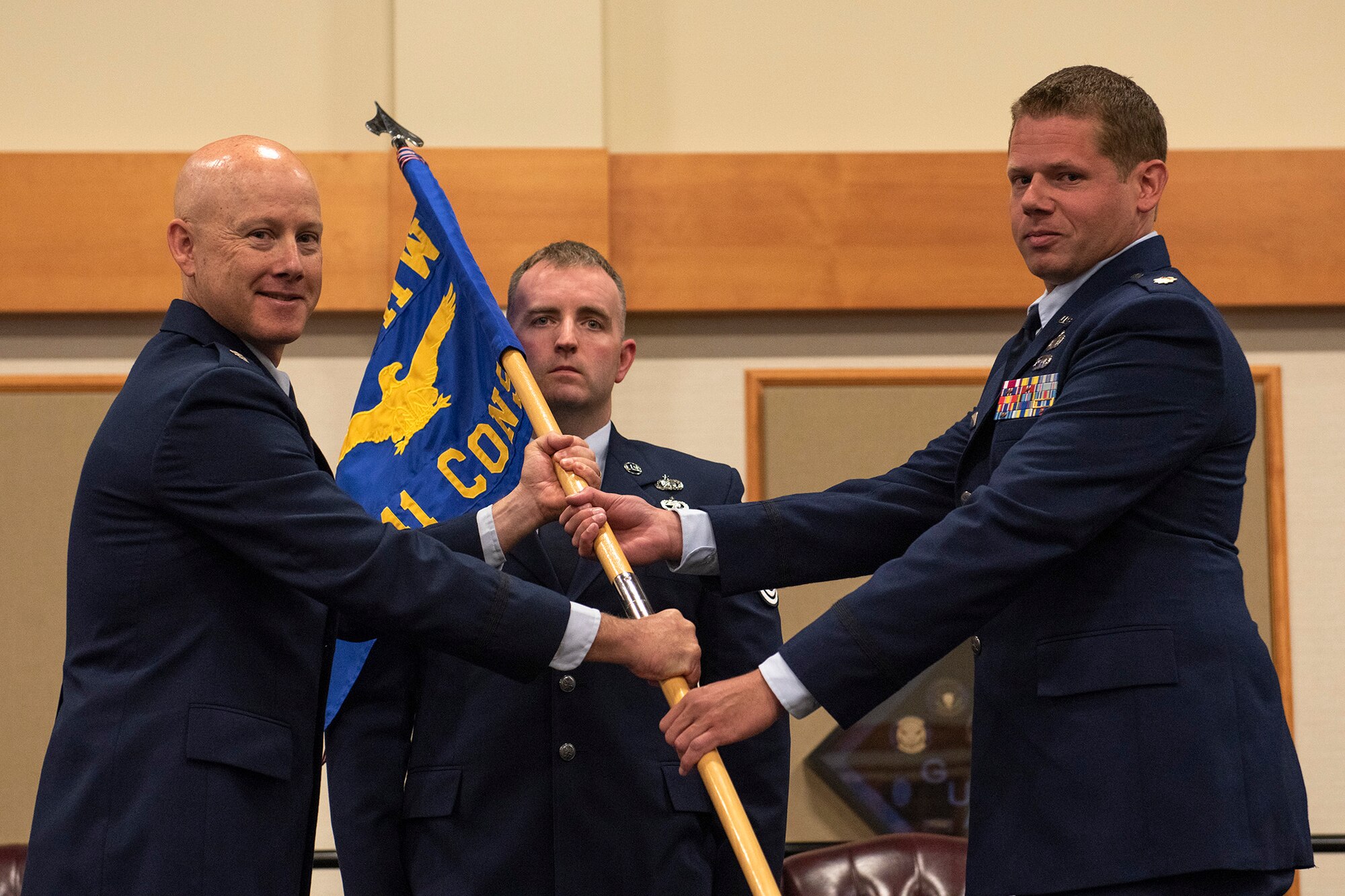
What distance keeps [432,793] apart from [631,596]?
0.51 metres

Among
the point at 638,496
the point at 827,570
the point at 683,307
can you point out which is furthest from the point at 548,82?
the point at 827,570

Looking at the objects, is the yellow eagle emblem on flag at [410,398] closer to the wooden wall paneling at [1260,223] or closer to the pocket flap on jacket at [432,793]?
the pocket flap on jacket at [432,793]

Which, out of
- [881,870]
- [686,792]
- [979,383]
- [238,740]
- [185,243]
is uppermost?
[185,243]

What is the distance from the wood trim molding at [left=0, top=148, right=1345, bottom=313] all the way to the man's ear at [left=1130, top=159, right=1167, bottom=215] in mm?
1865

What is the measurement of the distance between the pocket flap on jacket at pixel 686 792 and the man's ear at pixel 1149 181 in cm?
124

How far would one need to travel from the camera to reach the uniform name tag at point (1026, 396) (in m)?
2.00

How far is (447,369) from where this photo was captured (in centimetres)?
273

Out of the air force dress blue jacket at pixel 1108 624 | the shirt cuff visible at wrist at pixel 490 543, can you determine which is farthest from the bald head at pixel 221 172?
the air force dress blue jacket at pixel 1108 624

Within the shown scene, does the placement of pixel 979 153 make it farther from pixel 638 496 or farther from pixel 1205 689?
pixel 1205 689

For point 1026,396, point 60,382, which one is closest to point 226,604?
point 1026,396

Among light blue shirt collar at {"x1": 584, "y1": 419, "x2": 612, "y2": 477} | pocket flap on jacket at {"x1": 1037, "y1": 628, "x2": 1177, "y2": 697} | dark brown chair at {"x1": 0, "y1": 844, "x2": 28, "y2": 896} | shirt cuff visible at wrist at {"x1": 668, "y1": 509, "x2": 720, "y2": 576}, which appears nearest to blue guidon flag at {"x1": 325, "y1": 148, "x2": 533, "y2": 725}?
light blue shirt collar at {"x1": 584, "y1": 419, "x2": 612, "y2": 477}

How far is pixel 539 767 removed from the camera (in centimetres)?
230

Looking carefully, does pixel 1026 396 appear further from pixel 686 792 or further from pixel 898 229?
pixel 898 229

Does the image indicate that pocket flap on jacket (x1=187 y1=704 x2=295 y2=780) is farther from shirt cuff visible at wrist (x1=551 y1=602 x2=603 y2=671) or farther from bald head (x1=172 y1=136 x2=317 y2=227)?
bald head (x1=172 y1=136 x2=317 y2=227)
